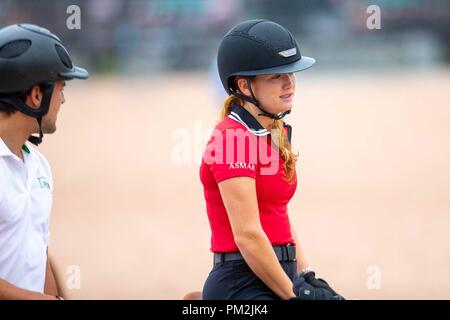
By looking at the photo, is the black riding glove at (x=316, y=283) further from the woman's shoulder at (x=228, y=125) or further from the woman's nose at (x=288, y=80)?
the woman's nose at (x=288, y=80)

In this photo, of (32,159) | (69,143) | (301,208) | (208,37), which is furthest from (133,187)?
(208,37)

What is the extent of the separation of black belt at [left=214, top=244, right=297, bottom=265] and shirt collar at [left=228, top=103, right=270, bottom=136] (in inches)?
20.3

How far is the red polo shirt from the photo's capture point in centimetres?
384

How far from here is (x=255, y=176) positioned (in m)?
3.82

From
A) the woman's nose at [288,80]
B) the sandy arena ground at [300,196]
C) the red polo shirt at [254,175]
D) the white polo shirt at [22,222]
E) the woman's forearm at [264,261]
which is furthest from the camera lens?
the sandy arena ground at [300,196]

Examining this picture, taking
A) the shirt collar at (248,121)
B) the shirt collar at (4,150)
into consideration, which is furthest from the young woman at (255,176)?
the shirt collar at (4,150)

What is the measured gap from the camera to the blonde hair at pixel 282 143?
3936 millimetres

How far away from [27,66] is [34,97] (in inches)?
5.9

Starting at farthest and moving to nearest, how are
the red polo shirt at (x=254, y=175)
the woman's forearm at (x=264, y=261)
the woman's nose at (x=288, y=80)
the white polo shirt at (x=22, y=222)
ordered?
the woman's nose at (x=288, y=80), the red polo shirt at (x=254, y=175), the woman's forearm at (x=264, y=261), the white polo shirt at (x=22, y=222)

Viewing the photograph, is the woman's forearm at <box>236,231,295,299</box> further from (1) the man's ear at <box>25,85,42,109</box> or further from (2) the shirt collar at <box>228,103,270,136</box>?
(1) the man's ear at <box>25,85,42,109</box>

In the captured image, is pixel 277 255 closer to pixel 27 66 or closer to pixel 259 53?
pixel 259 53

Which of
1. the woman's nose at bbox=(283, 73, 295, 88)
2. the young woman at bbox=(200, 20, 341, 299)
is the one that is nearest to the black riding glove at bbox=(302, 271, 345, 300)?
the young woman at bbox=(200, 20, 341, 299)

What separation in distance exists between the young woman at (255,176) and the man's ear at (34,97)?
2.50ft

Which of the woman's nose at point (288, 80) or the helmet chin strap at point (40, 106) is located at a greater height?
the woman's nose at point (288, 80)
